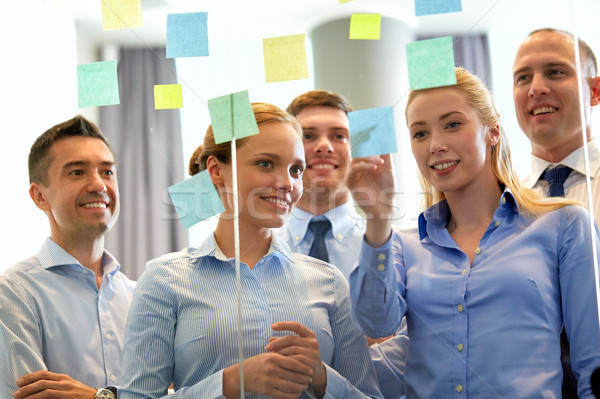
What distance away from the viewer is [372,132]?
1100 mm

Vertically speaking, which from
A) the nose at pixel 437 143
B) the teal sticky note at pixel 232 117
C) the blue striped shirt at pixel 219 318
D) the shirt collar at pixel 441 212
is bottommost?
the blue striped shirt at pixel 219 318

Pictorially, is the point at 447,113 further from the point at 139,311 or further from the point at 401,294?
the point at 139,311

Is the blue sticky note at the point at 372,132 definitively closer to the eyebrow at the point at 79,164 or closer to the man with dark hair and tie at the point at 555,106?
the man with dark hair and tie at the point at 555,106

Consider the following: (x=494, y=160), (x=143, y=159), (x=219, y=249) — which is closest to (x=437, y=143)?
(x=494, y=160)

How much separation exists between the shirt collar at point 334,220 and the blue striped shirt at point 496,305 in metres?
0.08

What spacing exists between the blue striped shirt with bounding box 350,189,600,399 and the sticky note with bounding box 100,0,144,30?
0.74 m

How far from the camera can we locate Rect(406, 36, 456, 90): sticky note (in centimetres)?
109

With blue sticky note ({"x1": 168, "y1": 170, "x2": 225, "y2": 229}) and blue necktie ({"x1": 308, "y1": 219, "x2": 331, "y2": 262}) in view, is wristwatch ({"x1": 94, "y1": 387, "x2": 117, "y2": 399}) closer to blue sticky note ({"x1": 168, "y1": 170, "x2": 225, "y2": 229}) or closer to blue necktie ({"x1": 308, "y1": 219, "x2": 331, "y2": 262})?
blue sticky note ({"x1": 168, "y1": 170, "x2": 225, "y2": 229})

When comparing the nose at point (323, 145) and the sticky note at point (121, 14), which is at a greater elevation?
the sticky note at point (121, 14)

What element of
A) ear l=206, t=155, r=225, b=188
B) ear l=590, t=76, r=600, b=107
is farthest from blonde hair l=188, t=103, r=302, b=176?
ear l=590, t=76, r=600, b=107

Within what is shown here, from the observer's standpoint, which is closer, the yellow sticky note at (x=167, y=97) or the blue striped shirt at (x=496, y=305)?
the blue striped shirt at (x=496, y=305)

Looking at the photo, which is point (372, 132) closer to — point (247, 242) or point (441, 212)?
point (441, 212)

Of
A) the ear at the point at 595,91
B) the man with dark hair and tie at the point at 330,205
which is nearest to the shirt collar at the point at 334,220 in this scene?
the man with dark hair and tie at the point at 330,205

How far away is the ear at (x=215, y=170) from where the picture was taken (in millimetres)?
1135
